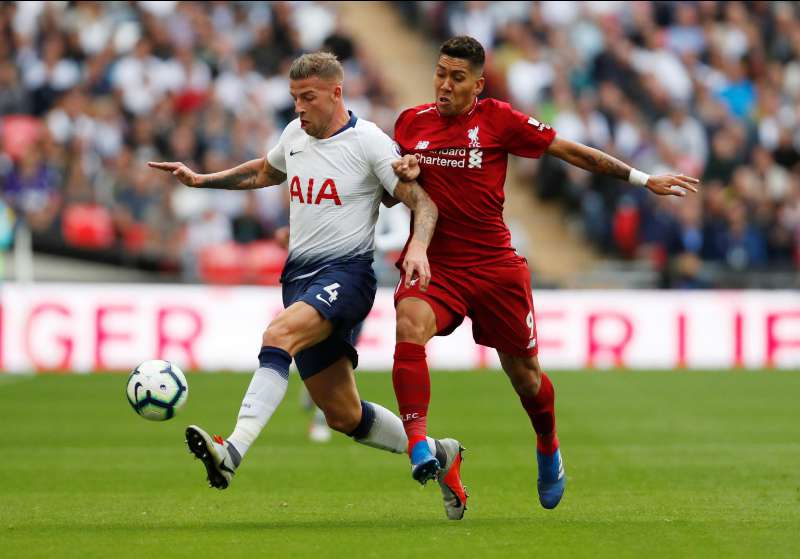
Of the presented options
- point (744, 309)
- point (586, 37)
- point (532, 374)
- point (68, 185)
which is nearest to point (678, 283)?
point (744, 309)

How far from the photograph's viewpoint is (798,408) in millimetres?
16609

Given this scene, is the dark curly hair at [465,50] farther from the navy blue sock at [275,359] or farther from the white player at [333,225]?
the navy blue sock at [275,359]

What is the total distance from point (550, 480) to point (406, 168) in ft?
6.89

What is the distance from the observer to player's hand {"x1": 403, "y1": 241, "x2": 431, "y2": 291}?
838 cm

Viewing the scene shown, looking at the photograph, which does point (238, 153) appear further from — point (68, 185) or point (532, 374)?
point (532, 374)

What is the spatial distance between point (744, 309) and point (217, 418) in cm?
1015

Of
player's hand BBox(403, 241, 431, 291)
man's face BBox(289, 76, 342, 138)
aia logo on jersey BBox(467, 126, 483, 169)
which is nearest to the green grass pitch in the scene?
player's hand BBox(403, 241, 431, 291)

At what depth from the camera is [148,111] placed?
23500 millimetres

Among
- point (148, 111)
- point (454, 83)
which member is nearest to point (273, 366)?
point (454, 83)

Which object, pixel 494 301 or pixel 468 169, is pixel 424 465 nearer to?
pixel 494 301

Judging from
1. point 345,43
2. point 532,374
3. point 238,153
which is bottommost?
point 532,374

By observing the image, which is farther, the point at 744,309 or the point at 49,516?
the point at 744,309

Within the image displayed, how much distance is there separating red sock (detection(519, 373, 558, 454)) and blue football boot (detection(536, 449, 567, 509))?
0.05m

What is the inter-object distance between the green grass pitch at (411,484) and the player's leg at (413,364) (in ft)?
1.95
